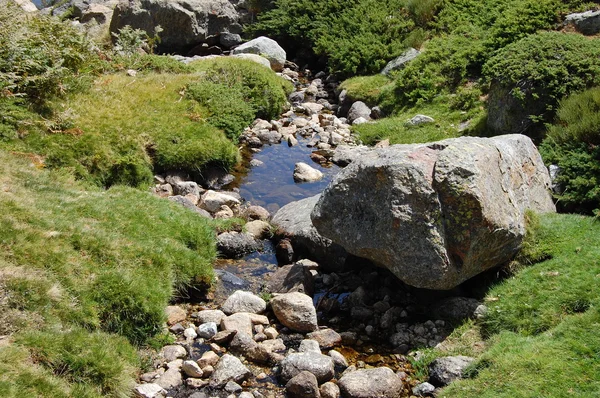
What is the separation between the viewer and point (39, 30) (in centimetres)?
1602

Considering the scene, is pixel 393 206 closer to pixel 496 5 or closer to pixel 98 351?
pixel 98 351

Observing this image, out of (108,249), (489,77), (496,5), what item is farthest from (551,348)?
(496,5)

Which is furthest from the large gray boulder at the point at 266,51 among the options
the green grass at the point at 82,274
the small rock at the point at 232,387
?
the small rock at the point at 232,387

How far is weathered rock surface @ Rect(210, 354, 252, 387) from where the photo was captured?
8117 mm

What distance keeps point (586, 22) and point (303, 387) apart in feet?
57.4

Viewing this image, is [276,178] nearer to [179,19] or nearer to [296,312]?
[296,312]

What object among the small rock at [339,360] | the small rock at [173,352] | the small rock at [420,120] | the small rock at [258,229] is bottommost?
the small rock at [258,229]

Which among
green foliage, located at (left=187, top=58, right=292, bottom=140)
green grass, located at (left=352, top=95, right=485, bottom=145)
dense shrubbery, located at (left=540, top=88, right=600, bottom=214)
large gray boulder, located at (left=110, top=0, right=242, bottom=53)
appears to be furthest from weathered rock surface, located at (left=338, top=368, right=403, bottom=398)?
large gray boulder, located at (left=110, top=0, right=242, bottom=53)

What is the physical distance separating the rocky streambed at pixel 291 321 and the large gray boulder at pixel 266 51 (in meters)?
13.0

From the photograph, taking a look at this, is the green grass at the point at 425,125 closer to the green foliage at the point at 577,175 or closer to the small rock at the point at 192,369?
the green foliage at the point at 577,175

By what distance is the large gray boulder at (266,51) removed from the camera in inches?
1050

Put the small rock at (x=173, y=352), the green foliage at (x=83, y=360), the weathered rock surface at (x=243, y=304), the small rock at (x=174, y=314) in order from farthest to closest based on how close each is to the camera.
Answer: the weathered rock surface at (x=243, y=304)
the small rock at (x=174, y=314)
the small rock at (x=173, y=352)
the green foliage at (x=83, y=360)

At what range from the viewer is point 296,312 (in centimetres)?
963

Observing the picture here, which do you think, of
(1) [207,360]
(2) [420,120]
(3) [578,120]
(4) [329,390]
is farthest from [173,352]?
(2) [420,120]
